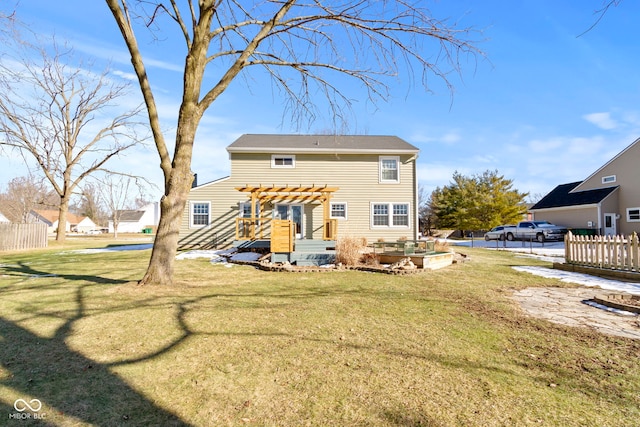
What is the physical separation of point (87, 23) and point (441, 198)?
36.1m

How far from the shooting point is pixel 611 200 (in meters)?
24.1

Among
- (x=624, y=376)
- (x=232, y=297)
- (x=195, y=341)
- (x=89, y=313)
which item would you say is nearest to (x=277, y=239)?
(x=232, y=297)

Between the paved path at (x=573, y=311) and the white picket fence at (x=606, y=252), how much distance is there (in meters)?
2.68

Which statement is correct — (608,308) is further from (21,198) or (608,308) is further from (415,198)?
(21,198)

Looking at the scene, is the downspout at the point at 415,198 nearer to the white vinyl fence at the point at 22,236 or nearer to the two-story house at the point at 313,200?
the two-story house at the point at 313,200

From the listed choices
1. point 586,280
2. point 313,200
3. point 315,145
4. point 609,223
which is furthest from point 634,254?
point 609,223

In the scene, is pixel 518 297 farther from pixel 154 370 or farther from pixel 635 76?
pixel 154 370

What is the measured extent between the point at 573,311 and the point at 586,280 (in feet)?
13.5

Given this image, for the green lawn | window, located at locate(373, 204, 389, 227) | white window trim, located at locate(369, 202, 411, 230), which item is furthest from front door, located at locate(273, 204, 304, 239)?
the green lawn

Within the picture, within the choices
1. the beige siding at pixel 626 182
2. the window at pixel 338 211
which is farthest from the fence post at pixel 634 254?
the beige siding at pixel 626 182

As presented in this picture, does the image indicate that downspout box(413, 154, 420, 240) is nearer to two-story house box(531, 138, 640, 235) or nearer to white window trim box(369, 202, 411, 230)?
white window trim box(369, 202, 411, 230)

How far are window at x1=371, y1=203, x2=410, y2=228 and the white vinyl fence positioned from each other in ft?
71.3

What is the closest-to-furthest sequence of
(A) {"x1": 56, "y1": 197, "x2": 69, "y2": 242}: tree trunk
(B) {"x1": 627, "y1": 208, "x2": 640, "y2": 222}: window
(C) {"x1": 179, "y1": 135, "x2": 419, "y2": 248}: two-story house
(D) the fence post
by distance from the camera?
(D) the fence post → (C) {"x1": 179, "y1": 135, "x2": 419, "y2": 248}: two-story house → (B) {"x1": 627, "y1": 208, "x2": 640, "y2": 222}: window → (A) {"x1": 56, "y1": 197, "x2": 69, "y2": 242}: tree trunk

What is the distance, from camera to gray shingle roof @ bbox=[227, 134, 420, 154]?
60.0 feet
